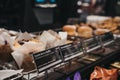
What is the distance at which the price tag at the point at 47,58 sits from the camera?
3.41 ft

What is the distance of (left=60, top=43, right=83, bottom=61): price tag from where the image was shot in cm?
123

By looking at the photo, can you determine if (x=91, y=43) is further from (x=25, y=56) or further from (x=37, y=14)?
(x=37, y=14)

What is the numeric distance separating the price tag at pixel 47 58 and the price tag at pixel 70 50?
1.8 inches

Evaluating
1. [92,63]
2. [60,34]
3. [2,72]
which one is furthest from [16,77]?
[92,63]

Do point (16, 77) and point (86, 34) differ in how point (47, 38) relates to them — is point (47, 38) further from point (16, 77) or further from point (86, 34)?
point (86, 34)

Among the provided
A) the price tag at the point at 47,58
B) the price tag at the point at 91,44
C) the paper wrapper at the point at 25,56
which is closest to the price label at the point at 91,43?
the price tag at the point at 91,44

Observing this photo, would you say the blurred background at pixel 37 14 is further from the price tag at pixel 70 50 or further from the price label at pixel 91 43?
the price tag at pixel 70 50

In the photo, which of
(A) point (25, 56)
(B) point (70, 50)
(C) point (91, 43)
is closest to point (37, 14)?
(C) point (91, 43)

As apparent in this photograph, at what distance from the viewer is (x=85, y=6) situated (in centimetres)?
997

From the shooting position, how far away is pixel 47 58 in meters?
1.11

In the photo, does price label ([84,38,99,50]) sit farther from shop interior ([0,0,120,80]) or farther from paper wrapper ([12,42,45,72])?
paper wrapper ([12,42,45,72])

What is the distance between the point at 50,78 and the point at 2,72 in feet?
0.87

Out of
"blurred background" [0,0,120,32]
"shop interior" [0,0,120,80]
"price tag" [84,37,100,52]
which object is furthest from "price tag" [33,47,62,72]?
"blurred background" [0,0,120,32]

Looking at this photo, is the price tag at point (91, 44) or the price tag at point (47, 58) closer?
the price tag at point (47, 58)
